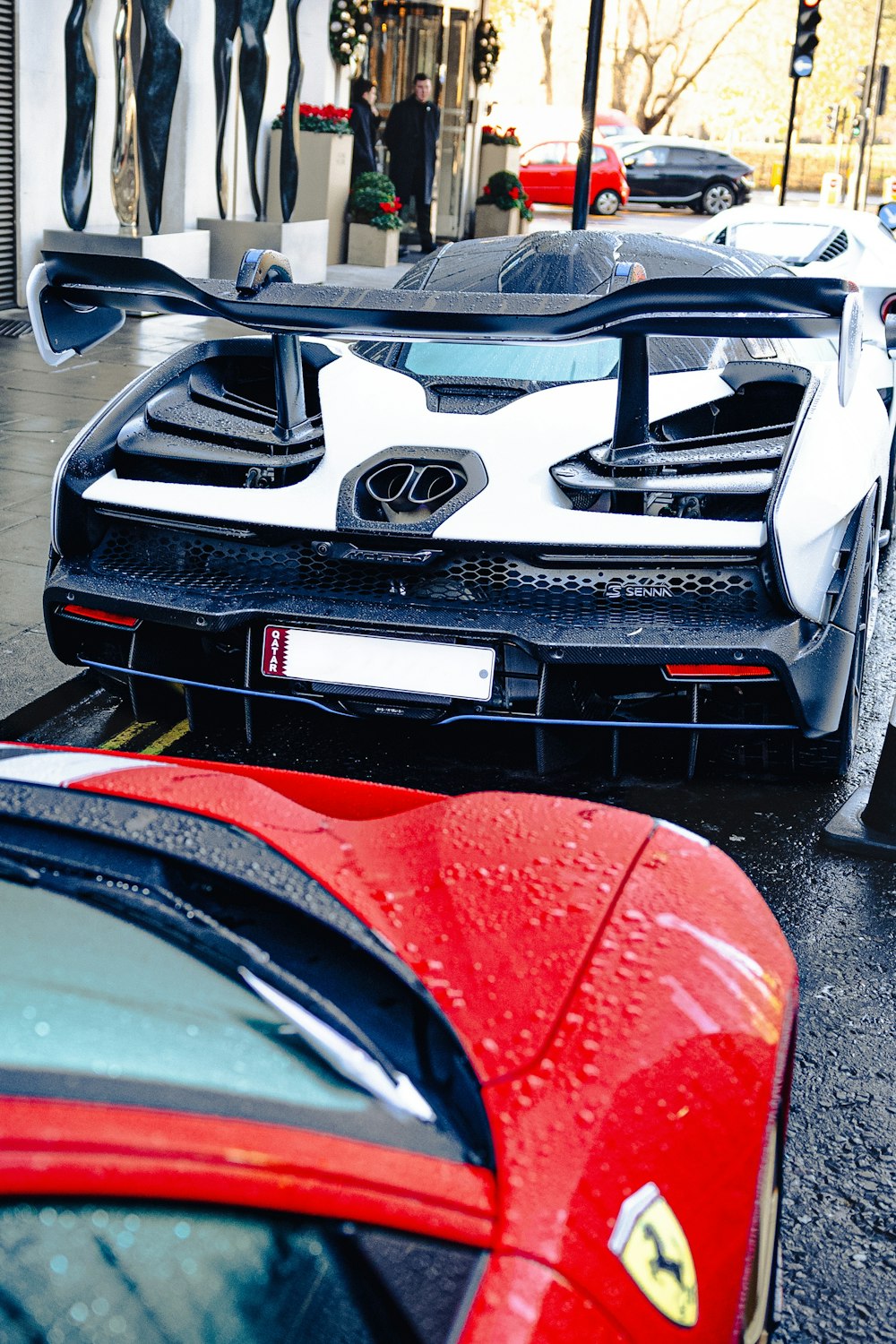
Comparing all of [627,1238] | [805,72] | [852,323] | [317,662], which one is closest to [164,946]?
[627,1238]

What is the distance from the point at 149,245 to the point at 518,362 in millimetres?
9738

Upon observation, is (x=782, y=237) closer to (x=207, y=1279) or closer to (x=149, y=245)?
(x=149, y=245)

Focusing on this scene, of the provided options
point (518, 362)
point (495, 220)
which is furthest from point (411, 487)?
point (495, 220)

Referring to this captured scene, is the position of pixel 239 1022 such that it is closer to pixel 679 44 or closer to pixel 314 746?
pixel 314 746

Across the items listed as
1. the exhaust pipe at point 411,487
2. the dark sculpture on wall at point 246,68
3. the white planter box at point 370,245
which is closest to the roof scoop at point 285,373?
the exhaust pipe at point 411,487

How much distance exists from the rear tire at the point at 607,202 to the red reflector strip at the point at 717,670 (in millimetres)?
29717

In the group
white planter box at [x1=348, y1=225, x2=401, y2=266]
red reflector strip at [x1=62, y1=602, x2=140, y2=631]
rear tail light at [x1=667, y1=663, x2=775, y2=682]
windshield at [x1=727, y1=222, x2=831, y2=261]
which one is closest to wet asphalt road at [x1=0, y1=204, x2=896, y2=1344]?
rear tail light at [x1=667, y1=663, x2=775, y2=682]

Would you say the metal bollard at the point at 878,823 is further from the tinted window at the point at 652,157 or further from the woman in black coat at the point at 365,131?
the tinted window at the point at 652,157

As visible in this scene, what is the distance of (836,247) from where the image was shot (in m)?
7.82

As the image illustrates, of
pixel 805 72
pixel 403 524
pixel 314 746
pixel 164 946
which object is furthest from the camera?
pixel 805 72

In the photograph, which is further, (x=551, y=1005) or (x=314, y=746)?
(x=314, y=746)

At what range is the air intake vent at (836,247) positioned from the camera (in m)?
7.71

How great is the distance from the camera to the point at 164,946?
1.40 metres

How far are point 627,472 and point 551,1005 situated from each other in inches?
97.2
